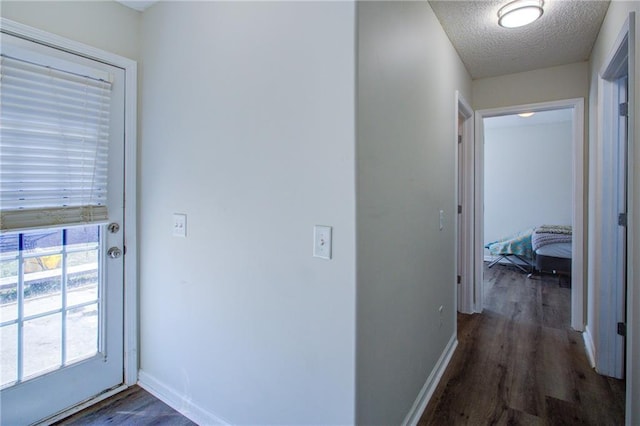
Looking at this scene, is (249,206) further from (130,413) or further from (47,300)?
(130,413)

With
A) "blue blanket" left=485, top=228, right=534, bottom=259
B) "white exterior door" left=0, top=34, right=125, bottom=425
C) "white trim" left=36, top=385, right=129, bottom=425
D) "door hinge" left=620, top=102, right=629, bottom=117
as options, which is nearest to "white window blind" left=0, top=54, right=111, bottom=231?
"white exterior door" left=0, top=34, right=125, bottom=425

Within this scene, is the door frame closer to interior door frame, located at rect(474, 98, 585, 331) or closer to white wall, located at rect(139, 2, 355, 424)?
interior door frame, located at rect(474, 98, 585, 331)

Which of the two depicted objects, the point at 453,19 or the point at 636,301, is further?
the point at 453,19

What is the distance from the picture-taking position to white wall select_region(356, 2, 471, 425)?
4.16ft

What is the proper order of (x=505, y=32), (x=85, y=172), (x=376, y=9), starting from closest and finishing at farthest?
(x=376, y=9) → (x=85, y=172) → (x=505, y=32)

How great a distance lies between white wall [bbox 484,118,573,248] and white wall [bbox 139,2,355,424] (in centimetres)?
528

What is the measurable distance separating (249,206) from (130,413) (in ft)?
4.83

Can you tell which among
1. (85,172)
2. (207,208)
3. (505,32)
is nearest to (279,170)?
(207,208)

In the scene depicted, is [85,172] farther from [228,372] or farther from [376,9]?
[376,9]

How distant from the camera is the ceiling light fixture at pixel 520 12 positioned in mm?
1974

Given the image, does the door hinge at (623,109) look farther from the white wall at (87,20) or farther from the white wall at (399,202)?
the white wall at (87,20)

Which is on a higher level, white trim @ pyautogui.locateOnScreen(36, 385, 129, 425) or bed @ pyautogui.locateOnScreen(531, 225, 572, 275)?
bed @ pyautogui.locateOnScreen(531, 225, 572, 275)

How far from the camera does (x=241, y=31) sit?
1535mm

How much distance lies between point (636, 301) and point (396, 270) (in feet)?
3.41
